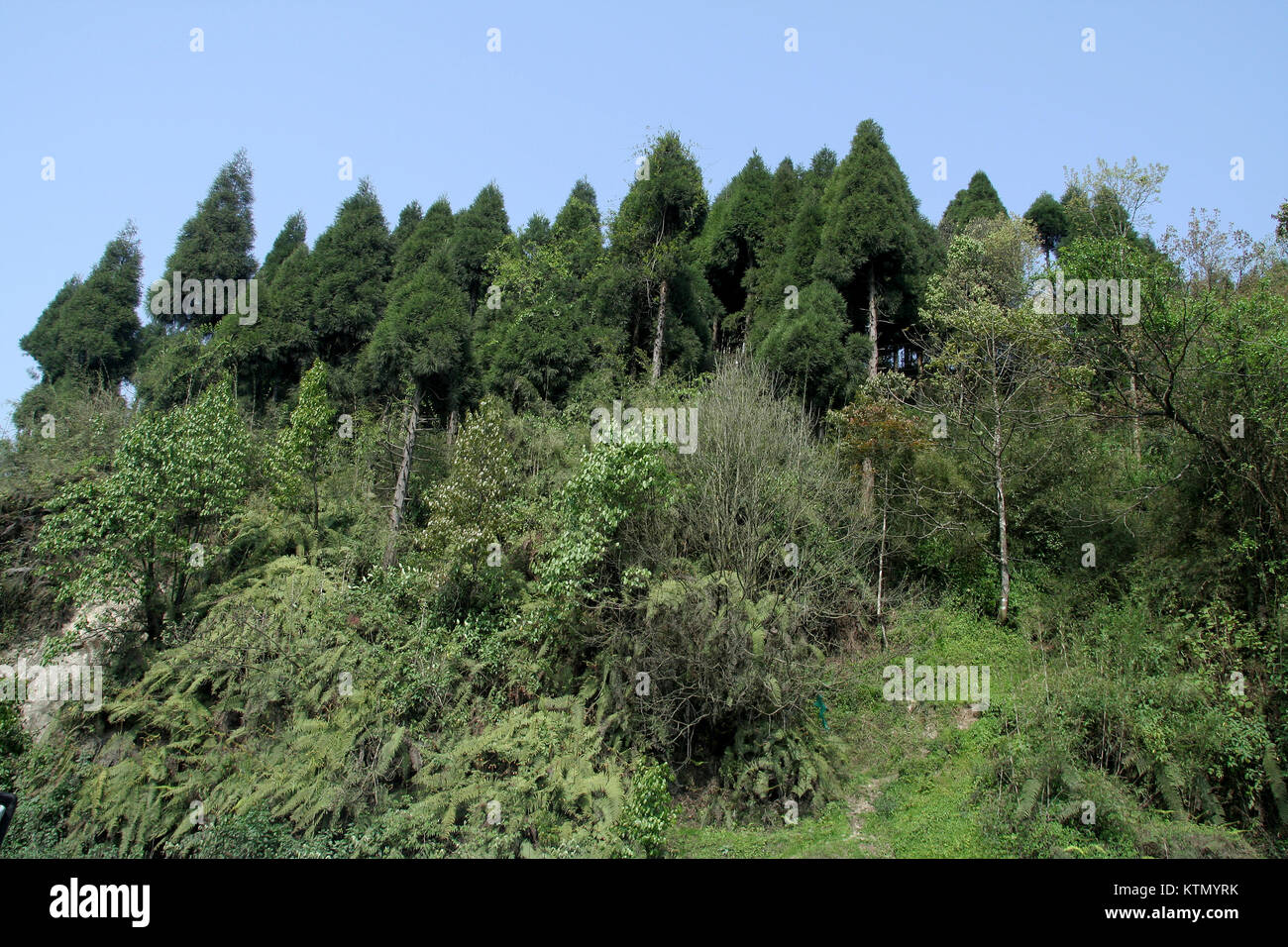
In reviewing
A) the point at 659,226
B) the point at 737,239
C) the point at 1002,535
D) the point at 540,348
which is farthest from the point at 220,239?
the point at 1002,535

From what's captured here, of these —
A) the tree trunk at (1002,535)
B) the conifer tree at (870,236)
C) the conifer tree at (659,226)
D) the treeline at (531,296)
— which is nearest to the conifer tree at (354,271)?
the treeline at (531,296)

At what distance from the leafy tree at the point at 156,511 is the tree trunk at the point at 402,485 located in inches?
120

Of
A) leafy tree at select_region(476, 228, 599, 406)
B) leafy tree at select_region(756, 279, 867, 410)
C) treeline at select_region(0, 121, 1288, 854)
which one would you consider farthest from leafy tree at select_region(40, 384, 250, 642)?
leafy tree at select_region(756, 279, 867, 410)

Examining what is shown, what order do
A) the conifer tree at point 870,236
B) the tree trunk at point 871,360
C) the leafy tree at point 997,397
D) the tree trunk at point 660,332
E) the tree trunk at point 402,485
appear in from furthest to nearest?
the conifer tree at point 870,236
the tree trunk at point 660,332
the tree trunk at point 871,360
the tree trunk at point 402,485
the leafy tree at point 997,397

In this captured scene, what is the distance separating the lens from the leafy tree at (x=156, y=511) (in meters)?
13.9

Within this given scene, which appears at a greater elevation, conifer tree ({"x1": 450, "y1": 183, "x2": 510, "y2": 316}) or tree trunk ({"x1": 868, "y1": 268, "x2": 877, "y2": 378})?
conifer tree ({"x1": 450, "y1": 183, "x2": 510, "y2": 316})

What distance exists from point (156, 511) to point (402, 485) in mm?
4769

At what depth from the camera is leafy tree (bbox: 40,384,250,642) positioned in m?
13.9

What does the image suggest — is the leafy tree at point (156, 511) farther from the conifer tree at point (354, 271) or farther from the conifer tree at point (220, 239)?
the conifer tree at point (220, 239)

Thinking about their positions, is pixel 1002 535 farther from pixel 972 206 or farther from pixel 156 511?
pixel 972 206

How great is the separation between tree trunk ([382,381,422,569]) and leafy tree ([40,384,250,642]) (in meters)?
3.05

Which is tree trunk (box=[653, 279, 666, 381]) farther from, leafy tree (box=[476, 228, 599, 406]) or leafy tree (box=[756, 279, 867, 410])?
leafy tree (box=[756, 279, 867, 410])
